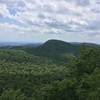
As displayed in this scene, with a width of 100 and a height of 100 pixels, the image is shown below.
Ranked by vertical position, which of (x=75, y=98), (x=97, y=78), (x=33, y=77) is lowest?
(x=33, y=77)

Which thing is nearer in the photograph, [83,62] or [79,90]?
[79,90]

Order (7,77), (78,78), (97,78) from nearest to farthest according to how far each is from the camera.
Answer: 1. (97,78)
2. (78,78)
3. (7,77)

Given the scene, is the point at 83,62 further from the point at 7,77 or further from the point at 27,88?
the point at 7,77

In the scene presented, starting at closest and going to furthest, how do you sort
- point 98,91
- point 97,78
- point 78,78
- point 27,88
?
point 98,91
point 97,78
point 78,78
point 27,88

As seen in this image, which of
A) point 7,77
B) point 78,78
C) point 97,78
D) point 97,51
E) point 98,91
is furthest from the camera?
point 7,77

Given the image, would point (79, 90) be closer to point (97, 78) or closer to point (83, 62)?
point (97, 78)

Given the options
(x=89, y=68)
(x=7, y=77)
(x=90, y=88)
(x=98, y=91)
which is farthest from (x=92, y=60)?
(x=7, y=77)

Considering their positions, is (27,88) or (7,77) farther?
(7,77)

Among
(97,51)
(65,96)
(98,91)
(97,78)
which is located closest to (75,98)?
(65,96)

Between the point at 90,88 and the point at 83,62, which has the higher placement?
the point at 83,62
